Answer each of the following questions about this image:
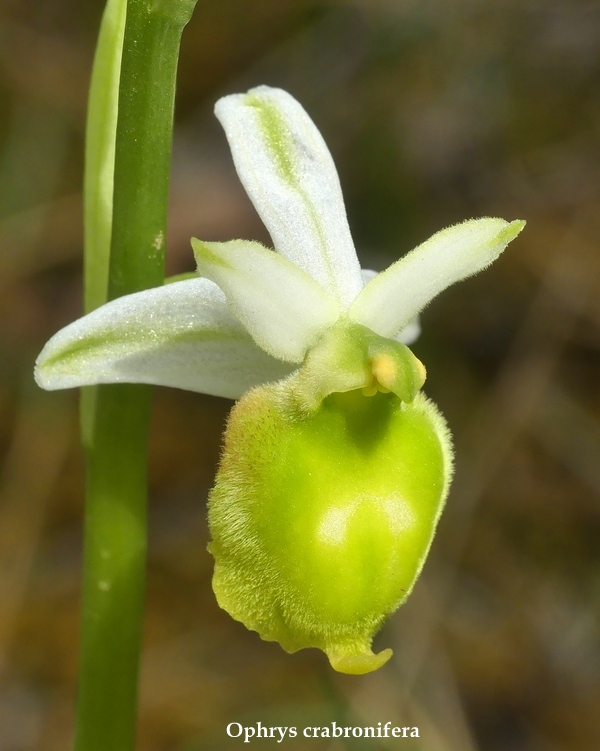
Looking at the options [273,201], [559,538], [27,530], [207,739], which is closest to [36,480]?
[27,530]

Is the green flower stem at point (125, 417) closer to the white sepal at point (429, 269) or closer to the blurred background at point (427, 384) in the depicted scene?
the white sepal at point (429, 269)

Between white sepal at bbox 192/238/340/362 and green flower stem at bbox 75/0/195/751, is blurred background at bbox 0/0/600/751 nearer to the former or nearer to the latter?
green flower stem at bbox 75/0/195/751

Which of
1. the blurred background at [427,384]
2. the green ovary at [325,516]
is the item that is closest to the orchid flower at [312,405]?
the green ovary at [325,516]

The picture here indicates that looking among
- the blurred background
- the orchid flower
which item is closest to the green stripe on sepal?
the orchid flower

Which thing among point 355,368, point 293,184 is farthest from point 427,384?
point 355,368

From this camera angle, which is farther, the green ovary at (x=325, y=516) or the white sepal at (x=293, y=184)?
the white sepal at (x=293, y=184)

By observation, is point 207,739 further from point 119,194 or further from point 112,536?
point 119,194
